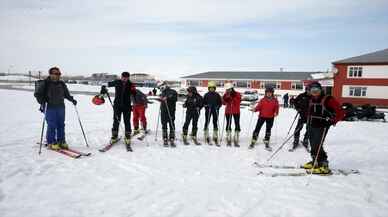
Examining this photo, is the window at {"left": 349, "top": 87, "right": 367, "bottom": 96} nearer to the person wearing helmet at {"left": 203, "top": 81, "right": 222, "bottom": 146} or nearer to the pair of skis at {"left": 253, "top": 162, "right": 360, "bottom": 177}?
the person wearing helmet at {"left": 203, "top": 81, "right": 222, "bottom": 146}

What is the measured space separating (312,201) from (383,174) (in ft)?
8.63

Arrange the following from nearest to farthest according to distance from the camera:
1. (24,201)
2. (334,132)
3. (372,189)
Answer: (24,201), (372,189), (334,132)

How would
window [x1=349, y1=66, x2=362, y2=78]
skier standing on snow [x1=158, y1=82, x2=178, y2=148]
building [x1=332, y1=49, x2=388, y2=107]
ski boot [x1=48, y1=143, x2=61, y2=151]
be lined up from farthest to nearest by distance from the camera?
window [x1=349, y1=66, x2=362, y2=78]
building [x1=332, y1=49, x2=388, y2=107]
skier standing on snow [x1=158, y1=82, x2=178, y2=148]
ski boot [x1=48, y1=143, x2=61, y2=151]

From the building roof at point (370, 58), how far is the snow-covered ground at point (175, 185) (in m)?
27.9

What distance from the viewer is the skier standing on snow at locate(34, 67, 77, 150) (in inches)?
248

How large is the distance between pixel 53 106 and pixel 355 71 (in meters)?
33.7

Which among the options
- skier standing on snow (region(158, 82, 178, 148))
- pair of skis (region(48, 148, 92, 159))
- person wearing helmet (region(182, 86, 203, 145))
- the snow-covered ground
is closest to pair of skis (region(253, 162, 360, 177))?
the snow-covered ground

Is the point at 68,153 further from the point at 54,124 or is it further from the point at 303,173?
the point at 303,173

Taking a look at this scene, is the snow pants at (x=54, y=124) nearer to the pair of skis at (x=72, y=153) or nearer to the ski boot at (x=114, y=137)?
the pair of skis at (x=72, y=153)

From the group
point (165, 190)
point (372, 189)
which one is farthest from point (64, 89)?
point (372, 189)

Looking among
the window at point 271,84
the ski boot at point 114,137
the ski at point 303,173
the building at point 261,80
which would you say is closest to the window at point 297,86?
the building at point 261,80

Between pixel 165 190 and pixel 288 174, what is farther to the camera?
pixel 288 174

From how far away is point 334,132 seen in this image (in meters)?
10.9

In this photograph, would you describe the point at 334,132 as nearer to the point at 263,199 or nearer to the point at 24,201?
the point at 263,199
